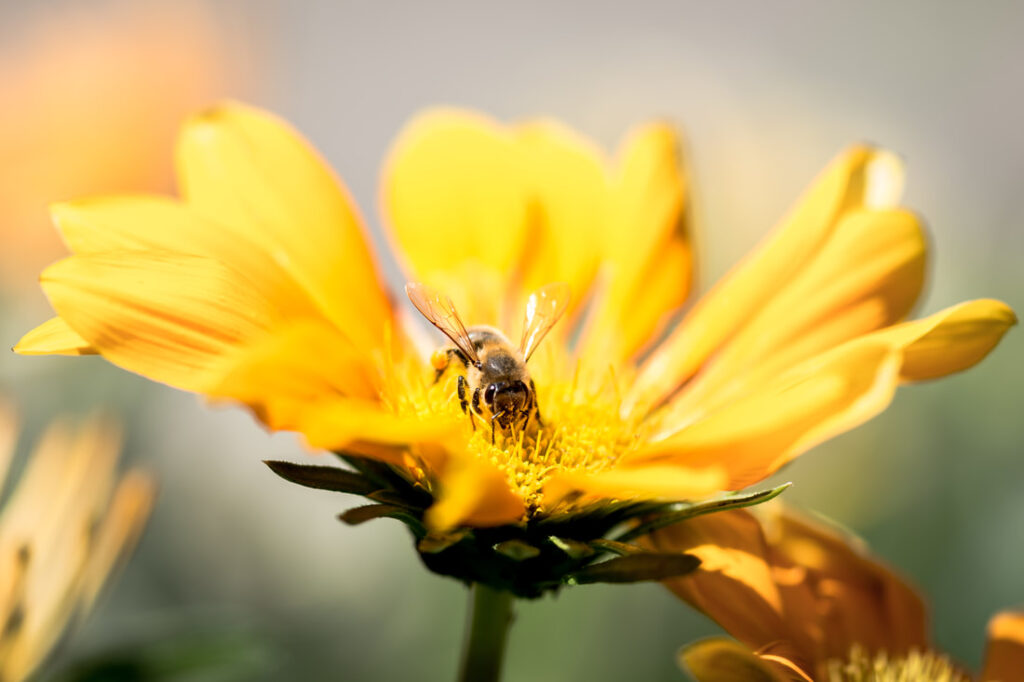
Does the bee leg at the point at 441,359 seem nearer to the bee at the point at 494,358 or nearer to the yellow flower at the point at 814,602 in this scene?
the bee at the point at 494,358

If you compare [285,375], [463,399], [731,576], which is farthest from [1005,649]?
[285,375]

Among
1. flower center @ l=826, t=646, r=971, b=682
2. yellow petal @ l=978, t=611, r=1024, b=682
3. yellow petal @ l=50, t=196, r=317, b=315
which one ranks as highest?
yellow petal @ l=50, t=196, r=317, b=315

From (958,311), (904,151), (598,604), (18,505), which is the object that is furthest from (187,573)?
(904,151)

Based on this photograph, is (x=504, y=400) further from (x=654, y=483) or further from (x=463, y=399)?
(x=654, y=483)

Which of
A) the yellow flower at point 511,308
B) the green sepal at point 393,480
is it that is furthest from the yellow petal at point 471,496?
the green sepal at point 393,480

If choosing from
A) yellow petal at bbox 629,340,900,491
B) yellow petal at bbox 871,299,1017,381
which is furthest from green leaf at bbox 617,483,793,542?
yellow petal at bbox 871,299,1017,381

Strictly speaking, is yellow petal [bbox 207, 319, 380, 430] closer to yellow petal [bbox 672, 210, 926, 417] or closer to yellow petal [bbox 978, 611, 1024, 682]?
yellow petal [bbox 672, 210, 926, 417]
